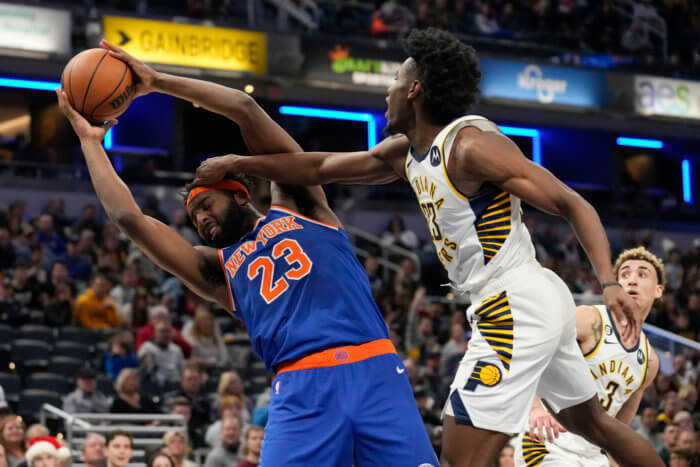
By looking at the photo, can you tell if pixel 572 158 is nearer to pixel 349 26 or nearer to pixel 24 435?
pixel 349 26

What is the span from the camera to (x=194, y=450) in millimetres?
9625

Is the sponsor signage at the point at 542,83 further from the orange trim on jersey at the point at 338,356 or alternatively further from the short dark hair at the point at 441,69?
the orange trim on jersey at the point at 338,356

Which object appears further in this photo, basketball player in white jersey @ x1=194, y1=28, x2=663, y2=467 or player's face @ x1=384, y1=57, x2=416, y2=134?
player's face @ x1=384, y1=57, x2=416, y2=134

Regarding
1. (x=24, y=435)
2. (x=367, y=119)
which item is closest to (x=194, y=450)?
(x=24, y=435)

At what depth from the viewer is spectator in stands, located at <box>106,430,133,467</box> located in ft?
24.9

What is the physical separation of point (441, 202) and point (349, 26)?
14962 millimetres

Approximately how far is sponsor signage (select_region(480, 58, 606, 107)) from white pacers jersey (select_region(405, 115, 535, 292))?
15.1 meters

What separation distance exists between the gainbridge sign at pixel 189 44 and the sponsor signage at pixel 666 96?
802 centimetres

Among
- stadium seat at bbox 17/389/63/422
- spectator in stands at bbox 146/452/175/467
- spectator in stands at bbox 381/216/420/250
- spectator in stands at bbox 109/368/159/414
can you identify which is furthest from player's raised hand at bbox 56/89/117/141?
spectator in stands at bbox 381/216/420/250

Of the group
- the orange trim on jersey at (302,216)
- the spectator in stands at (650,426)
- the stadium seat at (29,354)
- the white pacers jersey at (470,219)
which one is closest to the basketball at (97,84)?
the orange trim on jersey at (302,216)

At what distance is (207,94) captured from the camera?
14.2 ft

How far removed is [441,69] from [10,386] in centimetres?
751

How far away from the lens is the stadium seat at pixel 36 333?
11.0m

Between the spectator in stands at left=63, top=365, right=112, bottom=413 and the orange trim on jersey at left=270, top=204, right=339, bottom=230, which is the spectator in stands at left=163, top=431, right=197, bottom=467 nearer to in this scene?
the spectator in stands at left=63, top=365, right=112, bottom=413
